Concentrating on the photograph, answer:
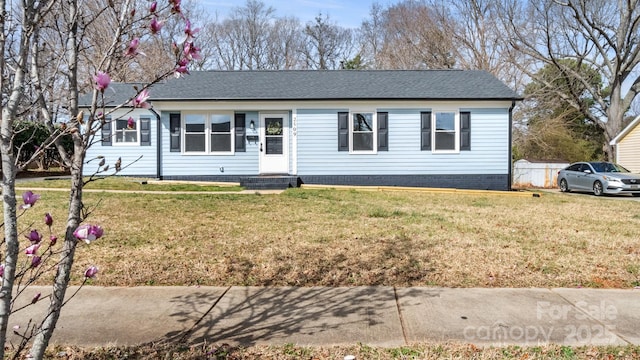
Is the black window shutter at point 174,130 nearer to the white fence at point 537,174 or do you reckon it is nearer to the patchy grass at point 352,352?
the patchy grass at point 352,352

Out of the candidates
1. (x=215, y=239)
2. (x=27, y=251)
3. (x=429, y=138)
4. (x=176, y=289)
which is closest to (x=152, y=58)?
(x=429, y=138)

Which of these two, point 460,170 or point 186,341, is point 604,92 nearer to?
point 460,170

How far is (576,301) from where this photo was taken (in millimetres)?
3787

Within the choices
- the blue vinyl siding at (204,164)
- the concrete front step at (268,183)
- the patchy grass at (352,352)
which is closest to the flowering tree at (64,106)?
the patchy grass at (352,352)

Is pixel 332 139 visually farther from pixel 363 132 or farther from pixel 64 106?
pixel 64 106

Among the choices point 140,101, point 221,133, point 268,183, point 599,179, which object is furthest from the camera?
point 599,179

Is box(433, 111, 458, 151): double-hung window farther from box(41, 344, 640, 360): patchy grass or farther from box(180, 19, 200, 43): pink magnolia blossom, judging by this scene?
box(180, 19, 200, 43): pink magnolia blossom

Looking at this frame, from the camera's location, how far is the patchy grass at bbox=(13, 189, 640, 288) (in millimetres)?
4434

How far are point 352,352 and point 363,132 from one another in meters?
12.3

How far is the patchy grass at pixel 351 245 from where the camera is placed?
443cm

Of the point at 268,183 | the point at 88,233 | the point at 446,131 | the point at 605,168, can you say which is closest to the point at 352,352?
the point at 88,233

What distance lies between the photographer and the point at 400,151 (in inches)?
578

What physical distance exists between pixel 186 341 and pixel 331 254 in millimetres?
2411

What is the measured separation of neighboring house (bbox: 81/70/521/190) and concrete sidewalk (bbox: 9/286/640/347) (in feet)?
35.1
